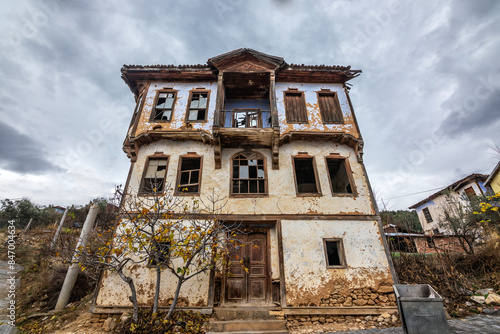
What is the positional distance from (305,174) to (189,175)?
22.4ft

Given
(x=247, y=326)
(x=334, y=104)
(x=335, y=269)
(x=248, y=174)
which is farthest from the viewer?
(x=334, y=104)

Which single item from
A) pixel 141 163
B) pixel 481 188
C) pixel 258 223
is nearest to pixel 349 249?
pixel 258 223

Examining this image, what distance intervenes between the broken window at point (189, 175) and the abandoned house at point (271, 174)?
5 centimetres

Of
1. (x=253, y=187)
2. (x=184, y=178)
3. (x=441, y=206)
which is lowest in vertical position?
(x=253, y=187)

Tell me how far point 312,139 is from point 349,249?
519 cm

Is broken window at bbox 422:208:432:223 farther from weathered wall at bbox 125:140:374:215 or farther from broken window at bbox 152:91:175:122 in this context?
broken window at bbox 152:91:175:122

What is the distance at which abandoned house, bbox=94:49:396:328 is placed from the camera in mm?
7664

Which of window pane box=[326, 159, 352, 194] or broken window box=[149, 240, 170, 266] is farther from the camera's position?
window pane box=[326, 159, 352, 194]

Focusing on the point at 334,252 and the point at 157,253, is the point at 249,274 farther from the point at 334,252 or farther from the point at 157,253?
the point at 157,253

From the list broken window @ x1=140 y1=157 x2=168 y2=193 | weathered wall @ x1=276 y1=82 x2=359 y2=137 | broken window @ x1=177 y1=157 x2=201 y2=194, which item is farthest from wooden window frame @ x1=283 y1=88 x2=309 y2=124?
broken window @ x1=140 y1=157 x2=168 y2=193

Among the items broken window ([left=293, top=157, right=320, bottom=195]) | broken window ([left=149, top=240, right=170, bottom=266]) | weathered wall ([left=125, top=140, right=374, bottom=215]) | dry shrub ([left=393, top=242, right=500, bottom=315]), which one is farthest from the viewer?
broken window ([left=293, top=157, right=320, bottom=195])

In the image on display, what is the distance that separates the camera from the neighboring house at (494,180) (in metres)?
17.4

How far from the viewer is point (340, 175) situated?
35.1 feet

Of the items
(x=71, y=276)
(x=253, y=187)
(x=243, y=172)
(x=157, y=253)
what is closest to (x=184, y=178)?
(x=243, y=172)
